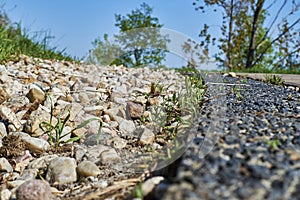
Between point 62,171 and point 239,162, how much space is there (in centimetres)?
70

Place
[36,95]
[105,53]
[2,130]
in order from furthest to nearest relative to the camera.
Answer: [105,53]
[36,95]
[2,130]

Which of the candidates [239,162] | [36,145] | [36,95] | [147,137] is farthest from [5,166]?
[239,162]

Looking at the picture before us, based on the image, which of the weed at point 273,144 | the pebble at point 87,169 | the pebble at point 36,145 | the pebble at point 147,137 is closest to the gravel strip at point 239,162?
the weed at point 273,144

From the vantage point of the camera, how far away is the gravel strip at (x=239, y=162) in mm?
572

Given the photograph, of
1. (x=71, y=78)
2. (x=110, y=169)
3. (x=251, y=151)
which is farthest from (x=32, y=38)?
(x=251, y=151)

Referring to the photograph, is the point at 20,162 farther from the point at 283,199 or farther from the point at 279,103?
the point at 279,103

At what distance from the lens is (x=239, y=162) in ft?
2.23

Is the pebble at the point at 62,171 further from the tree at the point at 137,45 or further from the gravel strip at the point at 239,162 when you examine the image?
the tree at the point at 137,45

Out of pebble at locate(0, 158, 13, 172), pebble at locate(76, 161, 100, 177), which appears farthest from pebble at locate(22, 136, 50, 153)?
pebble at locate(76, 161, 100, 177)

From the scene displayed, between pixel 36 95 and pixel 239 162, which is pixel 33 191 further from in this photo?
pixel 36 95

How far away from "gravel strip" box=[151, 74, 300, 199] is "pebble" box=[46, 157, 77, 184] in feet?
1.62

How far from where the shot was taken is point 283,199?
56 cm

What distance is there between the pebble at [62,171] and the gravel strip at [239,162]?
1.62 feet

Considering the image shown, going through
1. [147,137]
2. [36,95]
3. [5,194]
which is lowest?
[5,194]
